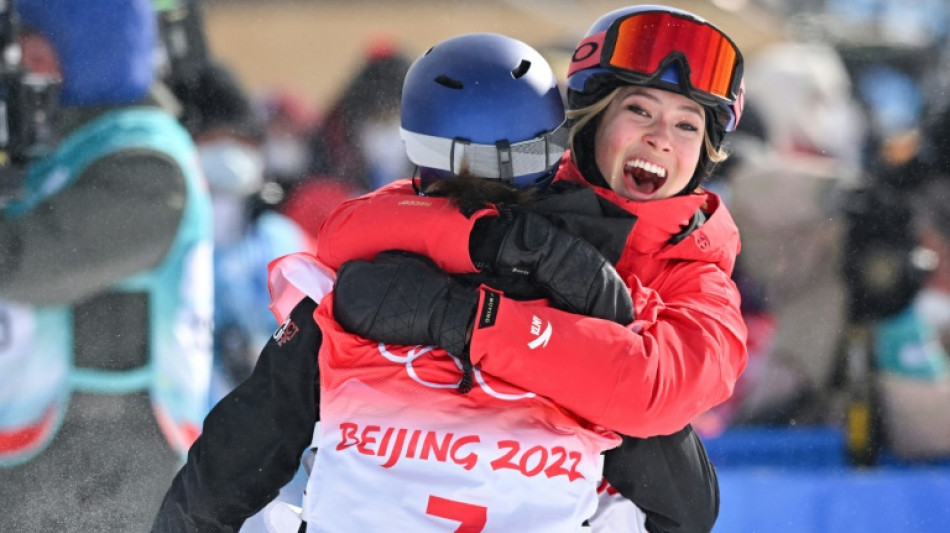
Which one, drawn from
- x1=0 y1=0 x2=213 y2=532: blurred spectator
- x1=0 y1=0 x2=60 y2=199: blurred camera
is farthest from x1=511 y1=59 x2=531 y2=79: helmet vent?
x1=0 y1=0 x2=60 y2=199: blurred camera

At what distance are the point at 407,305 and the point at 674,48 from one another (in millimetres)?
1001

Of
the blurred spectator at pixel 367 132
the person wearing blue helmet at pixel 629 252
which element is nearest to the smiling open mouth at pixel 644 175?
the person wearing blue helmet at pixel 629 252

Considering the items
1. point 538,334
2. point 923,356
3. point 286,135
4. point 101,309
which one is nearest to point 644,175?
point 538,334

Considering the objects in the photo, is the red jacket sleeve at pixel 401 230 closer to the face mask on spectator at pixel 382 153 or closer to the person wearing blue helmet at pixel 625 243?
the person wearing blue helmet at pixel 625 243

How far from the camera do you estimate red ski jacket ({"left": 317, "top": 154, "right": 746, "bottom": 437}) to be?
2520 millimetres

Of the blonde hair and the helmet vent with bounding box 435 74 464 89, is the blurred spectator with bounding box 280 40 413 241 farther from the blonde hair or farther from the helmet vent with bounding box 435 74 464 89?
the helmet vent with bounding box 435 74 464 89

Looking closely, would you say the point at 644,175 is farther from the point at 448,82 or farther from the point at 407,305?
the point at 407,305

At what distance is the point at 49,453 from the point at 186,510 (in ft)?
5.57

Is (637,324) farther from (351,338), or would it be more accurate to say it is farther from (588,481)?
(351,338)

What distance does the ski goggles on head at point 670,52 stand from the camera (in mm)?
3043

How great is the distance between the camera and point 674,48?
3.03 m

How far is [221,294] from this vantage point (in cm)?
592

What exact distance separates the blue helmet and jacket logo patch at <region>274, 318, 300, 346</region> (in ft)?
1.51

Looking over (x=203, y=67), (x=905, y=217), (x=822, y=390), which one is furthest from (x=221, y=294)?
(x=905, y=217)
